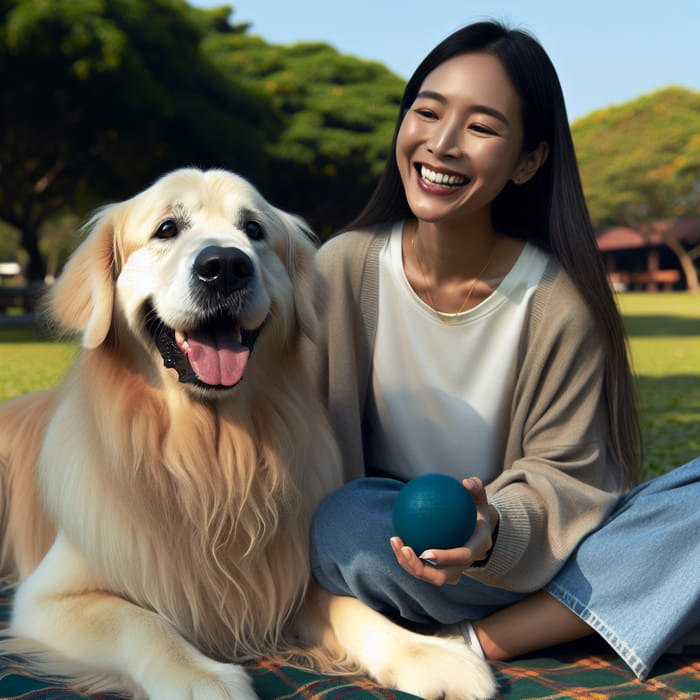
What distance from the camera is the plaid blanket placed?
2.37m

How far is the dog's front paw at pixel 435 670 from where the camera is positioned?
231cm

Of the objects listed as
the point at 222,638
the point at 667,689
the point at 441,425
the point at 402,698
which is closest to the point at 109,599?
the point at 222,638

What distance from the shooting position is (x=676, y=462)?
628 cm

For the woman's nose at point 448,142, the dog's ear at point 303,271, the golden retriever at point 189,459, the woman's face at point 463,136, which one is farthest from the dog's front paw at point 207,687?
the woman's nose at point 448,142

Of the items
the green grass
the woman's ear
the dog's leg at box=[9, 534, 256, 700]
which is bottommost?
the green grass

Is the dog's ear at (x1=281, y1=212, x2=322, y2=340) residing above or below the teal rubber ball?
above

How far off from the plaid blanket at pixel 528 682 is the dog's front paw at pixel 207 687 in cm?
15

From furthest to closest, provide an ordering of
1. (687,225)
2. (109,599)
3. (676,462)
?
1. (687,225)
2. (676,462)
3. (109,599)

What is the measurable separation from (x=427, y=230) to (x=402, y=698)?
1.61 metres

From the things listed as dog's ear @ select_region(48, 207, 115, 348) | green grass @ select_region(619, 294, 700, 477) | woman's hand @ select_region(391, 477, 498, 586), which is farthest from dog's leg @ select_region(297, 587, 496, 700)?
green grass @ select_region(619, 294, 700, 477)

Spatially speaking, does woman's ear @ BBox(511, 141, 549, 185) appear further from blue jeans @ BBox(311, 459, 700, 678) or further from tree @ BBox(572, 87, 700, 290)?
tree @ BBox(572, 87, 700, 290)

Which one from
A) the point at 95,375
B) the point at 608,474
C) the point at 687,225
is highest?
the point at 95,375

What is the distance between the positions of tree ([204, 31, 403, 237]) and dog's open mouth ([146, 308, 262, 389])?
79.9 feet

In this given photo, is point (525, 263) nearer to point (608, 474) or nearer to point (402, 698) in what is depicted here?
point (608, 474)
